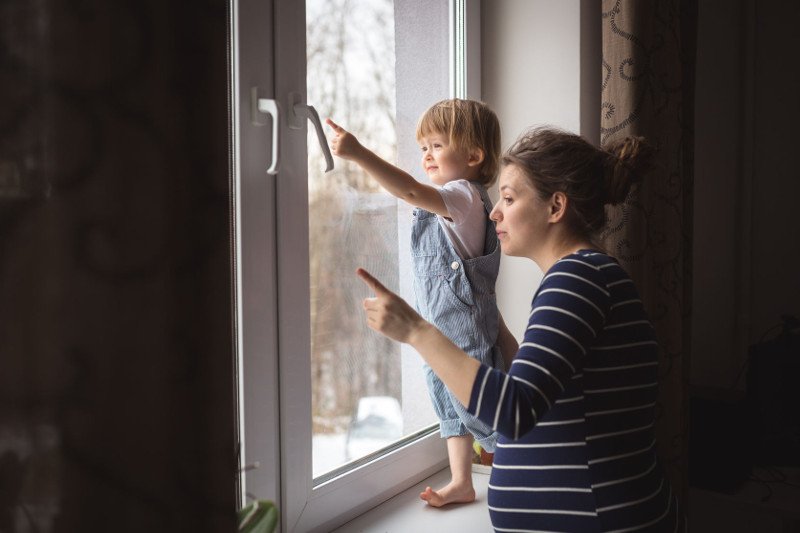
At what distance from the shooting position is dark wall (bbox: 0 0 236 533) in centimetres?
46

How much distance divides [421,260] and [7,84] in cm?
91

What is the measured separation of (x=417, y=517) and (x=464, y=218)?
61 centimetres

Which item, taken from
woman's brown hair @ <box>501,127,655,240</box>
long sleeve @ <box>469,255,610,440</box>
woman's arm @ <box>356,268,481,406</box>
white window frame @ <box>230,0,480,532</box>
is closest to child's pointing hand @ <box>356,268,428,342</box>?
woman's arm @ <box>356,268,481,406</box>

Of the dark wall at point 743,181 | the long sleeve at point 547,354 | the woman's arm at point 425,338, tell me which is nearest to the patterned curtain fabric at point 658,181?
the long sleeve at point 547,354

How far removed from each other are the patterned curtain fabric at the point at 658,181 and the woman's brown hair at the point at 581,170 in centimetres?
41

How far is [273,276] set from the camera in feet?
3.48

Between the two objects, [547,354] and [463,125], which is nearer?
[547,354]

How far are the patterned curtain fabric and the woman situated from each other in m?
0.40

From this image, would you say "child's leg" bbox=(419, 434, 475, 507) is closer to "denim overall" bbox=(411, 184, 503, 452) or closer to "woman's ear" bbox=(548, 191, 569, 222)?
"denim overall" bbox=(411, 184, 503, 452)

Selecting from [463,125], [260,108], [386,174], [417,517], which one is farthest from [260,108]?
[417,517]

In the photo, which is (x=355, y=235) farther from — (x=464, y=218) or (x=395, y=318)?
(x=395, y=318)

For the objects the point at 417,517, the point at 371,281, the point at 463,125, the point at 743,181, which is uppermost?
the point at 463,125

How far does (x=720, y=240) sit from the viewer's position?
99.7 inches

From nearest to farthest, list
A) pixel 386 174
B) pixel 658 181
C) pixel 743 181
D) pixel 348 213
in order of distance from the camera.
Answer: pixel 386 174, pixel 348 213, pixel 658 181, pixel 743 181
